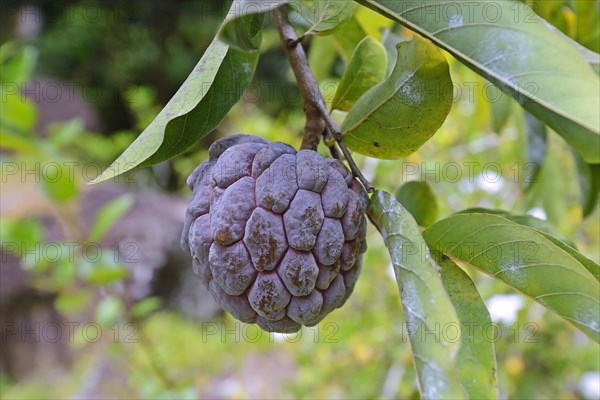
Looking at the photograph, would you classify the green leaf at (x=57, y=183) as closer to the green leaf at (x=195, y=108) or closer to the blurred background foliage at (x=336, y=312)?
the blurred background foliage at (x=336, y=312)

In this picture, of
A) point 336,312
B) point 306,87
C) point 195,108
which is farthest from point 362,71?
point 336,312

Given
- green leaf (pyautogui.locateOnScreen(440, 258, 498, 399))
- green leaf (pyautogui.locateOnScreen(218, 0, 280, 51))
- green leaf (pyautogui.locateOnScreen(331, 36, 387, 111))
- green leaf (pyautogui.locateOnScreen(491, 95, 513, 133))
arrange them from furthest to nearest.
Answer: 1. green leaf (pyautogui.locateOnScreen(491, 95, 513, 133))
2. green leaf (pyautogui.locateOnScreen(331, 36, 387, 111))
3. green leaf (pyautogui.locateOnScreen(440, 258, 498, 399))
4. green leaf (pyautogui.locateOnScreen(218, 0, 280, 51))

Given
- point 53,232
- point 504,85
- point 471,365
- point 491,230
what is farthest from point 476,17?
point 53,232

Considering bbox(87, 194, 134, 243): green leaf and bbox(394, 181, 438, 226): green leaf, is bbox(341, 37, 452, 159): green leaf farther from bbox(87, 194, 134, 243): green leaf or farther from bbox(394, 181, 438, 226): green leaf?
bbox(87, 194, 134, 243): green leaf

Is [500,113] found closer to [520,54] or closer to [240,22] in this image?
[520,54]

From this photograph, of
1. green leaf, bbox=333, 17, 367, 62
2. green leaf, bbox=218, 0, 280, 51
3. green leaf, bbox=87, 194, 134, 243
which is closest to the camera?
green leaf, bbox=218, 0, 280, 51

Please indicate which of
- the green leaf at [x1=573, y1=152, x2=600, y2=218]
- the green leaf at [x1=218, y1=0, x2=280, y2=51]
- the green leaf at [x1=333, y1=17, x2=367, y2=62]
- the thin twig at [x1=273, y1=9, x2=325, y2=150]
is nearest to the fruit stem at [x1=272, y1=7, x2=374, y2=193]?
the thin twig at [x1=273, y1=9, x2=325, y2=150]

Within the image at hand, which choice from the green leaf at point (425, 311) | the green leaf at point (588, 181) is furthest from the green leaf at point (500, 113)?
the green leaf at point (425, 311)
